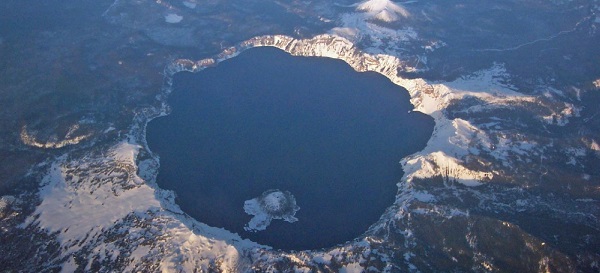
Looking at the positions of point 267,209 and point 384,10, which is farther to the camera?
point 384,10

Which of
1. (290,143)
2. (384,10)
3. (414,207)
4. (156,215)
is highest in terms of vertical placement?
(384,10)

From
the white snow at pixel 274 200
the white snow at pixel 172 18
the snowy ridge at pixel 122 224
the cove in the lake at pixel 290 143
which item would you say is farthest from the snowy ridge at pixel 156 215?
the white snow at pixel 172 18

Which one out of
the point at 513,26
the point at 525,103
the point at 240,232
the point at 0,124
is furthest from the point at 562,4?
the point at 0,124

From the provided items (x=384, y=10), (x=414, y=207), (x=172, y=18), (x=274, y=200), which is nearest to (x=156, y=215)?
(x=274, y=200)

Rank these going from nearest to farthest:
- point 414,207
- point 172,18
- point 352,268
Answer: point 352,268 < point 414,207 < point 172,18

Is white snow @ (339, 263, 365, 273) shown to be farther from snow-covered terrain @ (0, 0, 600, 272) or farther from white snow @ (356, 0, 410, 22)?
white snow @ (356, 0, 410, 22)

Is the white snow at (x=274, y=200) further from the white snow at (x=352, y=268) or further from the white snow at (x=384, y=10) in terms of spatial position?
the white snow at (x=384, y=10)

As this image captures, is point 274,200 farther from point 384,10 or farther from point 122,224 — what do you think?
point 384,10
